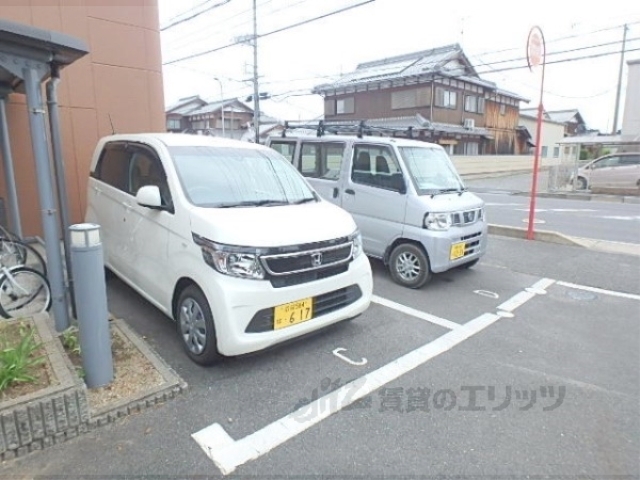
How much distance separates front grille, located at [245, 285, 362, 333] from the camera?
2799 mm

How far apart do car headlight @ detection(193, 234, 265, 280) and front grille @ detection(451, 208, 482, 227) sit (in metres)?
2.79

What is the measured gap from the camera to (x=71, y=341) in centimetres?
296

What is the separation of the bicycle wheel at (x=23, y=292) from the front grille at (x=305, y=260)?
88.2 inches

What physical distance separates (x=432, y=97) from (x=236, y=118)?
23.5 metres

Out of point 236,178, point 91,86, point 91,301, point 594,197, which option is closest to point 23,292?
point 91,301

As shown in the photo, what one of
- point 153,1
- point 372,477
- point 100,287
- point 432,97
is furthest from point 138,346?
point 432,97

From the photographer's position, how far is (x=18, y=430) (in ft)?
6.91

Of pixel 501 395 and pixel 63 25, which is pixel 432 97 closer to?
pixel 63 25

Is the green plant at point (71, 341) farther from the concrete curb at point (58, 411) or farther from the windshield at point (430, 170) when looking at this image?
the windshield at point (430, 170)

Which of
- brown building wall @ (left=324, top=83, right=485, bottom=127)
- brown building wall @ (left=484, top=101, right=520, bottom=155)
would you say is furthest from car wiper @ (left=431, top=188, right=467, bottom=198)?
brown building wall @ (left=484, top=101, right=520, bottom=155)

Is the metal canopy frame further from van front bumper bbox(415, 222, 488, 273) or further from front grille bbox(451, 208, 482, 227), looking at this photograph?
front grille bbox(451, 208, 482, 227)

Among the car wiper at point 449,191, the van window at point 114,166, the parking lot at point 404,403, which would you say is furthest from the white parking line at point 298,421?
the van window at point 114,166

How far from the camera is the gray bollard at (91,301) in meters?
2.43

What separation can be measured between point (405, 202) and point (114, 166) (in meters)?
3.14
